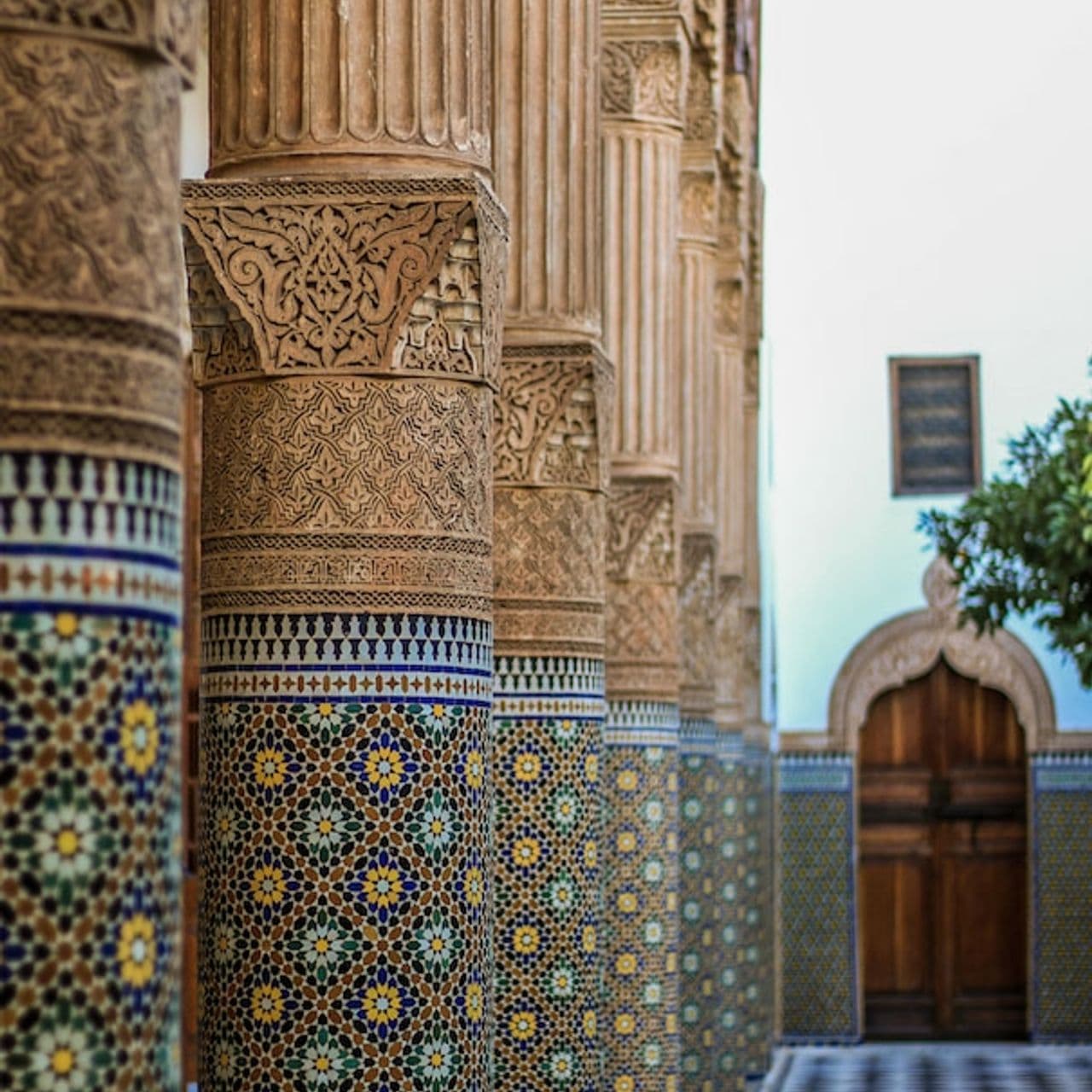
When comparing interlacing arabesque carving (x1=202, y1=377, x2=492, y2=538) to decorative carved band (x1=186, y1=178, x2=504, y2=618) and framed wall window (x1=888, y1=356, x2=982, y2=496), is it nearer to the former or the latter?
decorative carved band (x1=186, y1=178, x2=504, y2=618)

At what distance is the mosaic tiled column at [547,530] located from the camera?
585cm

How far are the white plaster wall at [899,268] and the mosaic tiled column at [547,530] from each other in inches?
371

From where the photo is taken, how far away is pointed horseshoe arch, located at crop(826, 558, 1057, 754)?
1546 centimetres

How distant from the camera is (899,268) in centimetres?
1583

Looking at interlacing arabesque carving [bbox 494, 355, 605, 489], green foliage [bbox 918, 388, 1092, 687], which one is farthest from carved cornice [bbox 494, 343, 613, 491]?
green foliage [bbox 918, 388, 1092, 687]

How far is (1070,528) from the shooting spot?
1065 centimetres

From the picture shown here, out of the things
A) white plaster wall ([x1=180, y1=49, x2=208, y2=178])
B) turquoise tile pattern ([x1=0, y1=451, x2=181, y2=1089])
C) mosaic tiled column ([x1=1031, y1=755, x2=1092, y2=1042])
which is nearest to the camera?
turquoise tile pattern ([x1=0, y1=451, x2=181, y2=1089])

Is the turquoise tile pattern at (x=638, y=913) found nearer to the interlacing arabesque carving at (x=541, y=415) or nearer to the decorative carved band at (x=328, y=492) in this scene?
the interlacing arabesque carving at (x=541, y=415)

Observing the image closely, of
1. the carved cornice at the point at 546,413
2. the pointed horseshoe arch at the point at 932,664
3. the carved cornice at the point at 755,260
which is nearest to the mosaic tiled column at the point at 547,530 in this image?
the carved cornice at the point at 546,413

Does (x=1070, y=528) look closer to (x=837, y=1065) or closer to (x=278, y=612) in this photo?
(x=837, y=1065)

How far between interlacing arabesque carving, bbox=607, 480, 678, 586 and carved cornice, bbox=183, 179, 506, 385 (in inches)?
148

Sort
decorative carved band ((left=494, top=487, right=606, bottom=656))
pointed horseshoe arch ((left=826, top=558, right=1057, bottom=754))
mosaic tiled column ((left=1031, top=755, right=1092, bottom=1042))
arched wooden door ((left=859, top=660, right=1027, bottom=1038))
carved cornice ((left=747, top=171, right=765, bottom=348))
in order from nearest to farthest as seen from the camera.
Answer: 1. decorative carved band ((left=494, top=487, right=606, bottom=656))
2. carved cornice ((left=747, top=171, right=765, bottom=348))
3. mosaic tiled column ((left=1031, top=755, right=1092, bottom=1042))
4. pointed horseshoe arch ((left=826, top=558, right=1057, bottom=754))
5. arched wooden door ((left=859, top=660, right=1027, bottom=1038))

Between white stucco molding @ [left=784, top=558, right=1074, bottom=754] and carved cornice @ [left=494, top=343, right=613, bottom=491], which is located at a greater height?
carved cornice @ [left=494, top=343, right=613, bottom=491]

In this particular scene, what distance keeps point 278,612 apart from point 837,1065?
10885 millimetres
